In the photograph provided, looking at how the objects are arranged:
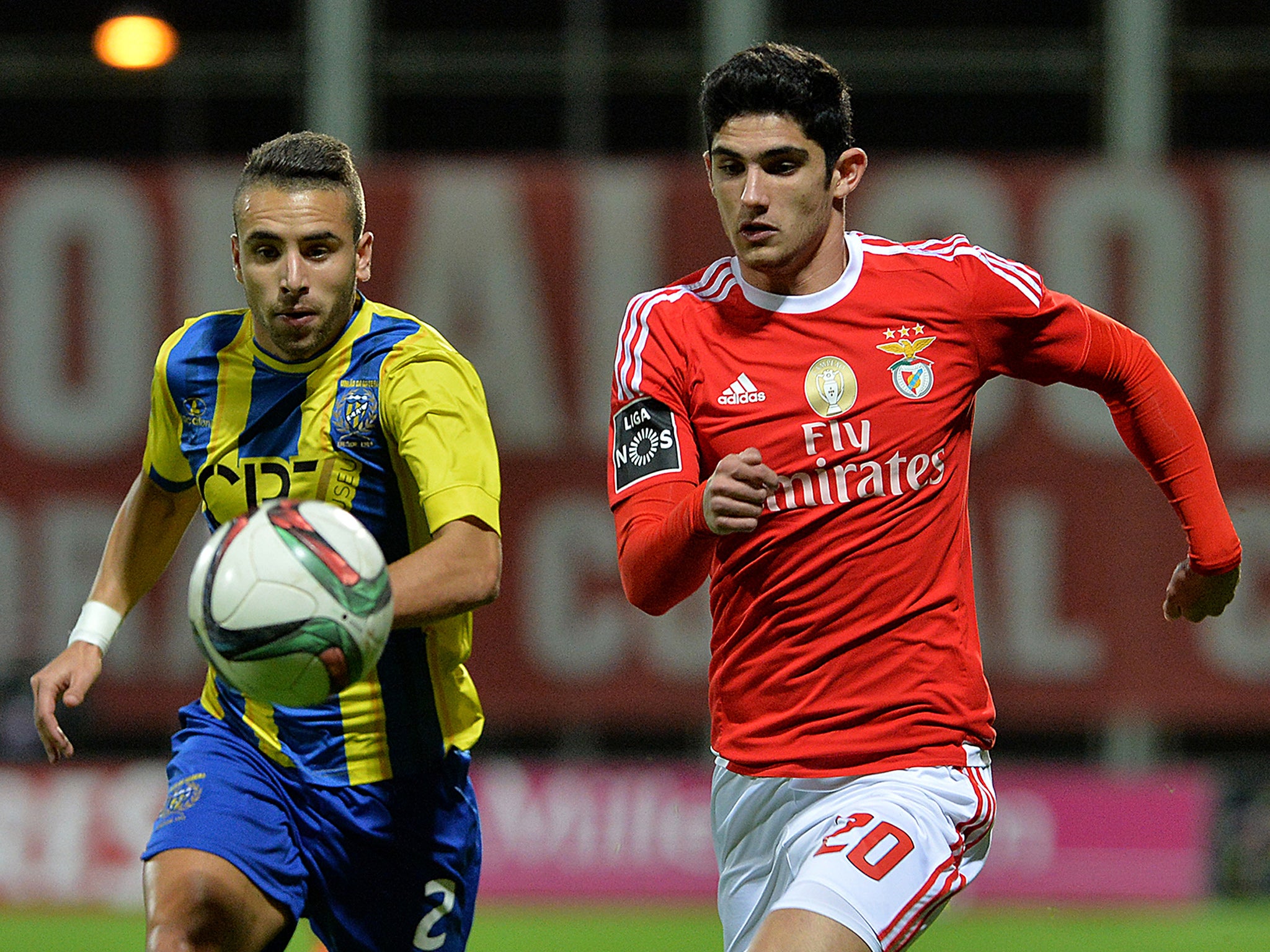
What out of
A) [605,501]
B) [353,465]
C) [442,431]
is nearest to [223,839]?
[353,465]

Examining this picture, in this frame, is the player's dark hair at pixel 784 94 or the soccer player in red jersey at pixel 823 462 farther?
the player's dark hair at pixel 784 94

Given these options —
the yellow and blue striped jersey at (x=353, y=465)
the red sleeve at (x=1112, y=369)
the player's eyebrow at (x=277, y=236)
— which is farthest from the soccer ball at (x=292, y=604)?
the red sleeve at (x=1112, y=369)

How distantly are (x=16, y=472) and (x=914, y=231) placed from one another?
4949mm

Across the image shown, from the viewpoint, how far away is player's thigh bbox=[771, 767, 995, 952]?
305 centimetres

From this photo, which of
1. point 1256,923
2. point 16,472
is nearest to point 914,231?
point 1256,923

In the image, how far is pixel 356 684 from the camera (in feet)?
11.3

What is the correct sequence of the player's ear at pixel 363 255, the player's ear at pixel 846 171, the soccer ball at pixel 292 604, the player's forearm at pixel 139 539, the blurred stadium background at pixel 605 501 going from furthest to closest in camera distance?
the blurred stadium background at pixel 605 501 → the player's forearm at pixel 139 539 → the player's ear at pixel 363 255 → the player's ear at pixel 846 171 → the soccer ball at pixel 292 604

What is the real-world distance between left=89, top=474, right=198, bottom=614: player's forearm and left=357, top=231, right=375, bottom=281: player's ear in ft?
2.19

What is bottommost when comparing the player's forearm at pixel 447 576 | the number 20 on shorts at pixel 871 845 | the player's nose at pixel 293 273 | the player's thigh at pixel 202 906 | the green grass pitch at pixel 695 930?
the green grass pitch at pixel 695 930

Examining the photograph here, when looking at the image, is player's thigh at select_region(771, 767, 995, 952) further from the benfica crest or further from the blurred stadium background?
the blurred stadium background

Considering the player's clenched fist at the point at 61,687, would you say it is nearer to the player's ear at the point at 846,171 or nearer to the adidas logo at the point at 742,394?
the adidas logo at the point at 742,394

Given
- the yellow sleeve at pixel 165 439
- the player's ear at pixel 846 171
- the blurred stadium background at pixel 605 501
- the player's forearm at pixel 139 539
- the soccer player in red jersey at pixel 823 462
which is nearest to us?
the soccer player in red jersey at pixel 823 462

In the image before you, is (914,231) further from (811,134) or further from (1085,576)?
(811,134)

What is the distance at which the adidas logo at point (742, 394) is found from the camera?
3.46m
